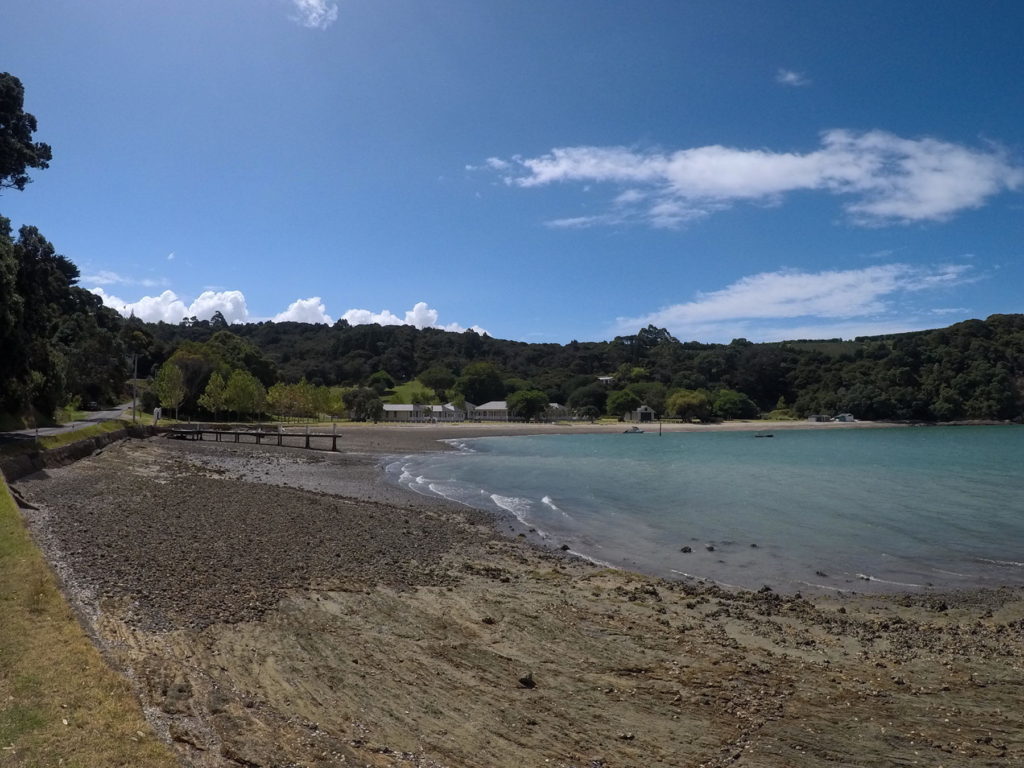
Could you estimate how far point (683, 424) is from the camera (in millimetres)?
125500

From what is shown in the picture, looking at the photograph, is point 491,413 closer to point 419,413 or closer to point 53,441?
point 419,413

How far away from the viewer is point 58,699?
5.71 m

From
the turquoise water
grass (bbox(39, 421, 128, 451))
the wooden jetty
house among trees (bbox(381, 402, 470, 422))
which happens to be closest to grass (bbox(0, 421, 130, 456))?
grass (bbox(39, 421, 128, 451))

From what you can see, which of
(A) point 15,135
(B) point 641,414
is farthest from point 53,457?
(B) point 641,414

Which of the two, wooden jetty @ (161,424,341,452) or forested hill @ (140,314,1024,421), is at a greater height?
forested hill @ (140,314,1024,421)

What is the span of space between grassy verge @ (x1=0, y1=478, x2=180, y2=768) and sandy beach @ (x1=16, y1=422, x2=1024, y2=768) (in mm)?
453

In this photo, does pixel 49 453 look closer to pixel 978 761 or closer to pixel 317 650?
pixel 317 650

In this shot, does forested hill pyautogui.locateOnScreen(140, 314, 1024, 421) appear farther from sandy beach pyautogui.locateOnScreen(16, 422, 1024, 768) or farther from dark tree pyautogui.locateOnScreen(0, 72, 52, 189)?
sandy beach pyautogui.locateOnScreen(16, 422, 1024, 768)

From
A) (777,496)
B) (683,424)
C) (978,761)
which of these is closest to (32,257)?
(777,496)

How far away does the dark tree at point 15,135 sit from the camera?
26.1 meters

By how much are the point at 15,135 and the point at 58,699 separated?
29.5 metres

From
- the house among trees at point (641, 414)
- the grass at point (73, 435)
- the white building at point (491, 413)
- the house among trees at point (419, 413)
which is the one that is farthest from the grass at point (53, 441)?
the house among trees at point (641, 414)

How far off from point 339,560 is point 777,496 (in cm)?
2219

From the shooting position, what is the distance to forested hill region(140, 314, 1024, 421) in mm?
121500
